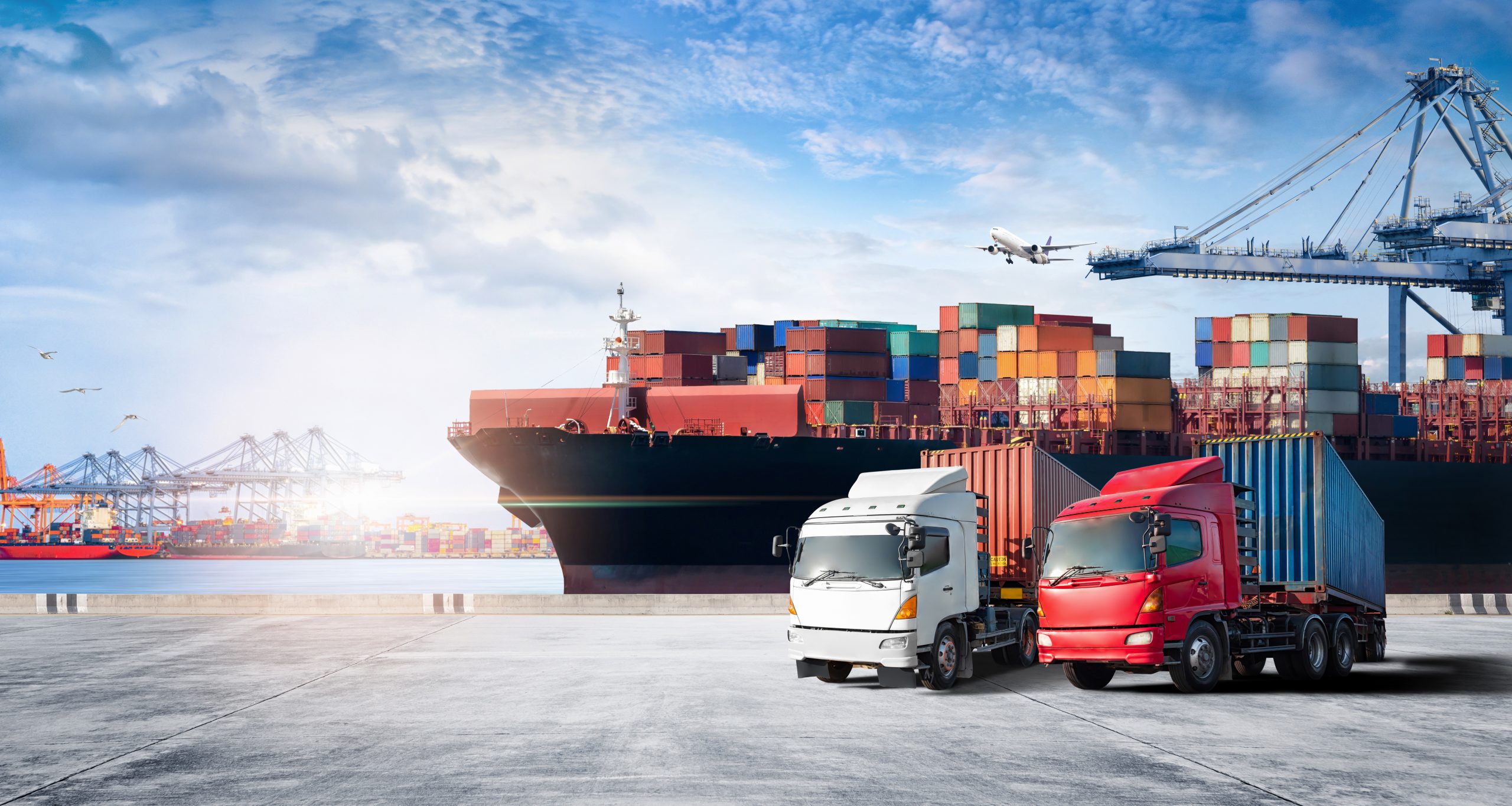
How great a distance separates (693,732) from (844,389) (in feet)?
112

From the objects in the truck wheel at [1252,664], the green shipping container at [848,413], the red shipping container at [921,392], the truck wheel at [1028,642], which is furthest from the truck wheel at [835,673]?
the red shipping container at [921,392]

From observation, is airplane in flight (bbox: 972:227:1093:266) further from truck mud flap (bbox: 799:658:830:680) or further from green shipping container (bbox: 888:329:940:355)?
truck mud flap (bbox: 799:658:830:680)

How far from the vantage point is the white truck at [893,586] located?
48.5 feet

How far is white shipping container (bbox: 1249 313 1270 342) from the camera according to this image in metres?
49.0

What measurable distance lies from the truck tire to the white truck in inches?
166

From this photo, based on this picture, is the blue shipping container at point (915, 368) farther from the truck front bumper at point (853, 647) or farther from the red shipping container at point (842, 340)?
the truck front bumper at point (853, 647)

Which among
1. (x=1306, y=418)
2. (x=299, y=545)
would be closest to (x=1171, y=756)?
(x=1306, y=418)

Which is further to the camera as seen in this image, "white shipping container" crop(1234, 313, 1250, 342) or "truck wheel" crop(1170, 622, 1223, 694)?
"white shipping container" crop(1234, 313, 1250, 342)

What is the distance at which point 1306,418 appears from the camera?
47500 millimetres

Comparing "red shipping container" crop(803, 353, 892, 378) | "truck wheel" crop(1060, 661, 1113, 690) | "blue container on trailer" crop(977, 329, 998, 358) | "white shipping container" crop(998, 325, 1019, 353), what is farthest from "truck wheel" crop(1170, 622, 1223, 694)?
"blue container on trailer" crop(977, 329, 998, 358)

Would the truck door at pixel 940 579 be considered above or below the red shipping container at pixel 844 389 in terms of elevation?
below

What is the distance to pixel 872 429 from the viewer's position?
1754 inches

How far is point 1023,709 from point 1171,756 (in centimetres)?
336

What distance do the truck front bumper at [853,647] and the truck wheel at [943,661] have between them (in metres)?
0.33
